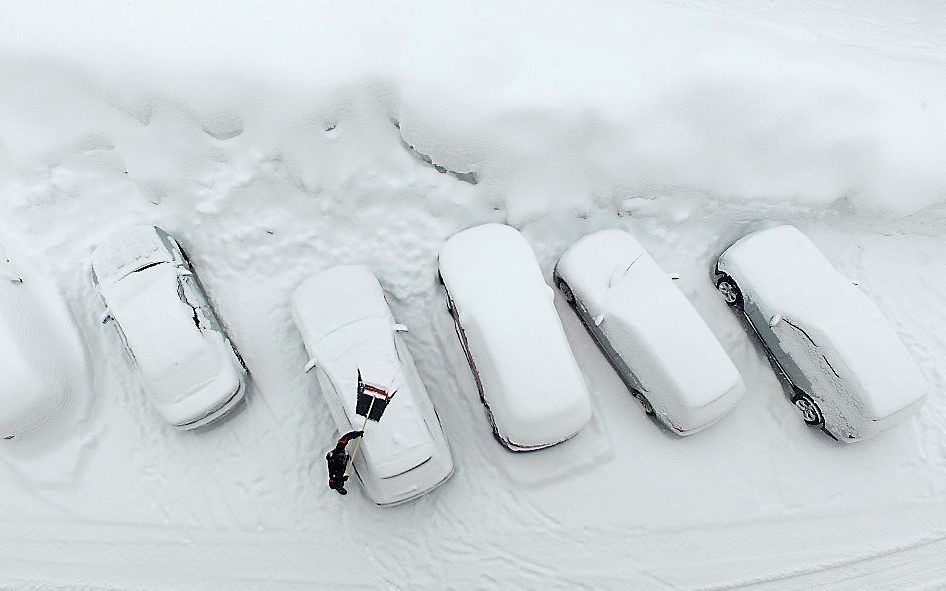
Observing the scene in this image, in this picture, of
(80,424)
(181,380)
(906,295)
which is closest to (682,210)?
(906,295)

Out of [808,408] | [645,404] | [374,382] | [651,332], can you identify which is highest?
[374,382]

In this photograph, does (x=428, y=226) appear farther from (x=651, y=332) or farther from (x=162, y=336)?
(x=162, y=336)

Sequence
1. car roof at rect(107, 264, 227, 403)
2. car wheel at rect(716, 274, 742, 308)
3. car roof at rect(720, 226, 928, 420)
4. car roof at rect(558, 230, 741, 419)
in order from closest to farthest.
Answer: car roof at rect(107, 264, 227, 403), car roof at rect(558, 230, 741, 419), car roof at rect(720, 226, 928, 420), car wheel at rect(716, 274, 742, 308)

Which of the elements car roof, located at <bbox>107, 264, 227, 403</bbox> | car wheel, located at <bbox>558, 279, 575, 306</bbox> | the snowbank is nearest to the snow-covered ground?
the snowbank

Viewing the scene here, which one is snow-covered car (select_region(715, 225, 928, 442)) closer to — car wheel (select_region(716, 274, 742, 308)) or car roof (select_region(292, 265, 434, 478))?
car wheel (select_region(716, 274, 742, 308))

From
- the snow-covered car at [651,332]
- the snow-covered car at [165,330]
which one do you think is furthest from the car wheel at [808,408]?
the snow-covered car at [165,330]

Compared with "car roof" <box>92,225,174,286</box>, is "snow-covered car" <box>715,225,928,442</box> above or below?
below

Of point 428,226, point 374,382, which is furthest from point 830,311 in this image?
point 374,382
